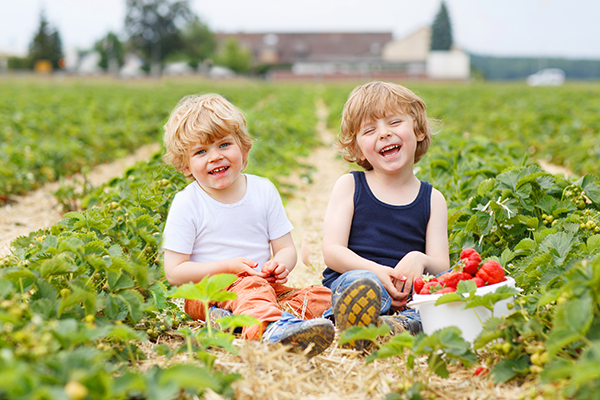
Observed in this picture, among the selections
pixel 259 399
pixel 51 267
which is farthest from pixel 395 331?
pixel 51 267

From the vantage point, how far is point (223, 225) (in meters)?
2.69

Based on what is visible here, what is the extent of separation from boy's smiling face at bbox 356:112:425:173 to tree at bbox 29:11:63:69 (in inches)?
2917

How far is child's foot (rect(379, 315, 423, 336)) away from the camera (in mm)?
2277

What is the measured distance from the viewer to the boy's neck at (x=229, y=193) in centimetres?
274

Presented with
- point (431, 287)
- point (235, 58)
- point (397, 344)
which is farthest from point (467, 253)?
point (235, 58)

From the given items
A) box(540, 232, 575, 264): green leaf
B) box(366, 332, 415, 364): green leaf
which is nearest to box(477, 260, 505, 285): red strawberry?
box(540, 232, 575, 264): green leaf

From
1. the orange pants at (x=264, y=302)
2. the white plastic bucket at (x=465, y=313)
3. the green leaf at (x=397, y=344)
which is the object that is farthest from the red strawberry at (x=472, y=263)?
the orange pants at (x=264, y=302)

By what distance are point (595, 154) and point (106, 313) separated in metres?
6.29

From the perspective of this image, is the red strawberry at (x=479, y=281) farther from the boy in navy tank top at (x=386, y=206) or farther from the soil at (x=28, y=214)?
the soil at (x=28, y=214)

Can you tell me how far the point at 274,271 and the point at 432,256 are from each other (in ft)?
2.55

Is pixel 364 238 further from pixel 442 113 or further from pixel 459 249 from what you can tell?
pixel 442 113

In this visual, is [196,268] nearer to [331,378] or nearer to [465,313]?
[331,378]

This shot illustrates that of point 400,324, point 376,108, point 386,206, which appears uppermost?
point 376,108

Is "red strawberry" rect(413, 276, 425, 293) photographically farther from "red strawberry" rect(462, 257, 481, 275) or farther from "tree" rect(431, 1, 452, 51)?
"tree" rect(431, 1, 452, 51)
